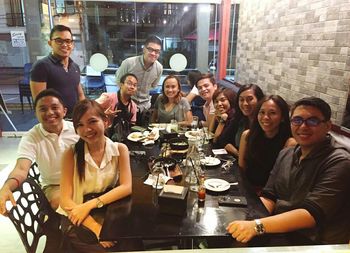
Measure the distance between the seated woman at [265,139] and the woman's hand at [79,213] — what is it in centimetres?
117

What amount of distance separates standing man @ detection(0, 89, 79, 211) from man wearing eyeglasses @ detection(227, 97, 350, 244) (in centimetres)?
128

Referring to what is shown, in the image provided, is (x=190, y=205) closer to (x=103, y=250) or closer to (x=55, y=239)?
(x=103, y=250)

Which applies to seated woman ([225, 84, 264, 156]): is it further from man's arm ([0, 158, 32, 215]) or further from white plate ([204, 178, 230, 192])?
man's arm ([0, 158, 32, 215])

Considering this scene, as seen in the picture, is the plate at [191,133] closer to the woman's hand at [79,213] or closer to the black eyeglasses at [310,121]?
the black eyeglasses at [310,121]

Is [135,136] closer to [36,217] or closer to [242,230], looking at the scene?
[36,217]

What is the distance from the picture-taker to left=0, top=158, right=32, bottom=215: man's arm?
1.48 m

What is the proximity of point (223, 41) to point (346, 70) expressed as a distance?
11.1 feet

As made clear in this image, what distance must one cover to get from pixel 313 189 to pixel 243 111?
1.11 m

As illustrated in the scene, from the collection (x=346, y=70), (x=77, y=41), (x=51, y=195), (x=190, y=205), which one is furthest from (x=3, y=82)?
(x=346, y=70)

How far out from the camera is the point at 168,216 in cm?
142

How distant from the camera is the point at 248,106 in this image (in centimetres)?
239

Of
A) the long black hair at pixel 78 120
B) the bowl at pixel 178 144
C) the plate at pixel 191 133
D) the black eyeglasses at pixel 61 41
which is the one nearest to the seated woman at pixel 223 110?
the plate at pixel 191 133

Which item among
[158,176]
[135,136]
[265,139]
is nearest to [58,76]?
[135,136]

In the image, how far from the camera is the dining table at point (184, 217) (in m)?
1.29
